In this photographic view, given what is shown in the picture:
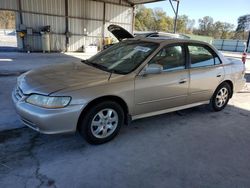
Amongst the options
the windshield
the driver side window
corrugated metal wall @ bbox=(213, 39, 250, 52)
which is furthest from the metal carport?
corrugated metal wall @ bbox=(213, 39, 250, 52)

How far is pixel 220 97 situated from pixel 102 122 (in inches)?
112

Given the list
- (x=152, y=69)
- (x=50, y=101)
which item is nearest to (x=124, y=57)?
(x=152, y=69)

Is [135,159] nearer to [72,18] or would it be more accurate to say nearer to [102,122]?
[102,122]

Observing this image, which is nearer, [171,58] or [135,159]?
[135,159]

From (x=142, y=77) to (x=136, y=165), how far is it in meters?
1.28

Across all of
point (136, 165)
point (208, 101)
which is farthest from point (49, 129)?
point (208, 101)

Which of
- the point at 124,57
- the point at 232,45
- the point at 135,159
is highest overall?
the point at 232,45

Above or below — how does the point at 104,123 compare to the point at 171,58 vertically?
below

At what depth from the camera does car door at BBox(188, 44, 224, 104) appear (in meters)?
3.99

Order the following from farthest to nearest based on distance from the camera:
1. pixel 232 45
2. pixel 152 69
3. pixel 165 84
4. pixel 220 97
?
pixel 232 45 → pixel 220 97 → pixel 165 84 → pixel 152 69

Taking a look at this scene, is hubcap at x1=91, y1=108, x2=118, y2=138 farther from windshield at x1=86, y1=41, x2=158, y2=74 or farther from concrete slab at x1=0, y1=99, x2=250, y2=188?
windshield at x1=86, y1=41, x2=158, y2=74

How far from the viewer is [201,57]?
4180 mm

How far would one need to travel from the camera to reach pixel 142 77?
3.33 meters

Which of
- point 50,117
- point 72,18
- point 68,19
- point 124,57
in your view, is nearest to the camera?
point 50,117
